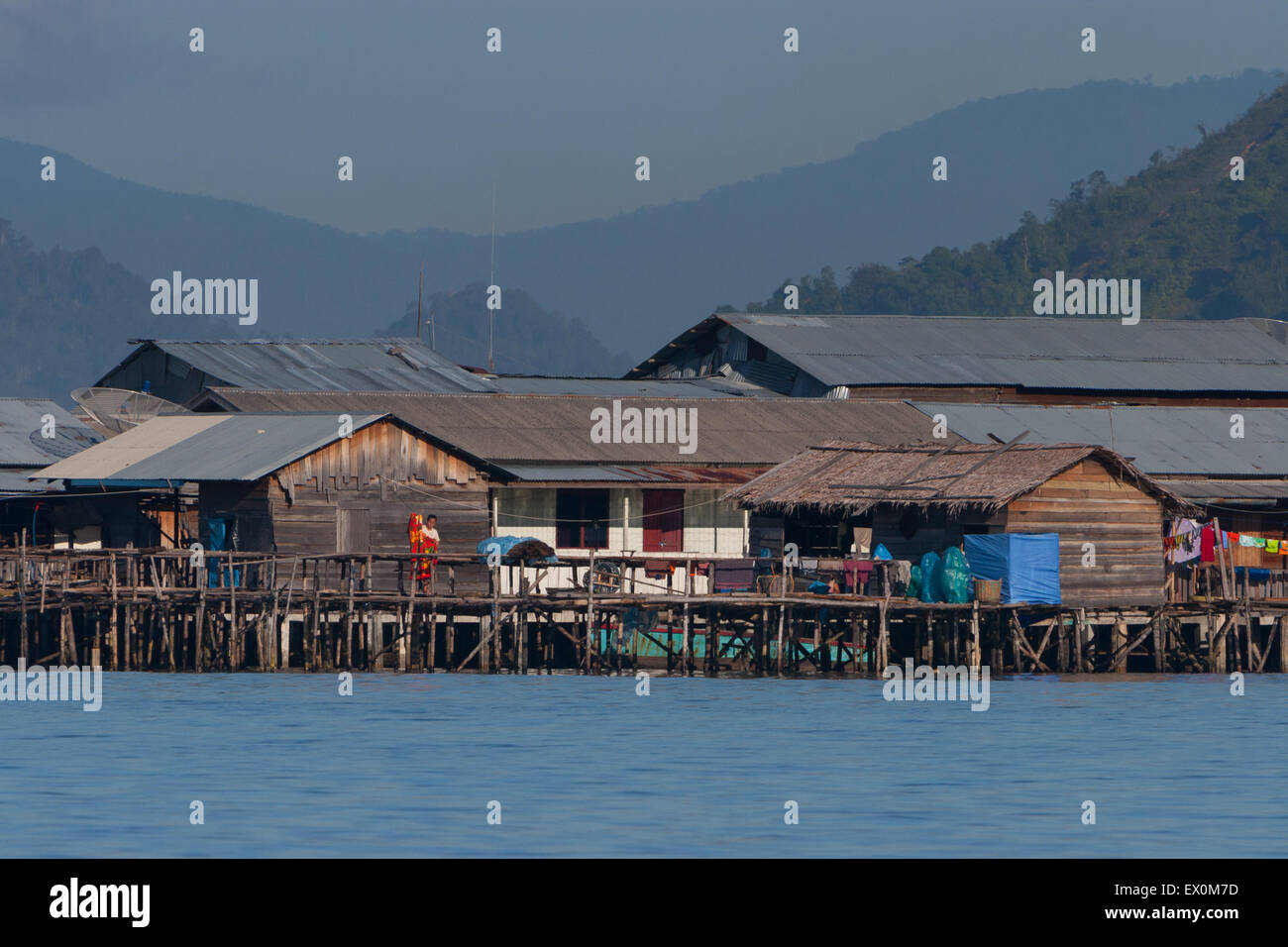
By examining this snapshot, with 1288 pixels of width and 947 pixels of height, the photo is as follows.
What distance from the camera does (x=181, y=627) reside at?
4444cm

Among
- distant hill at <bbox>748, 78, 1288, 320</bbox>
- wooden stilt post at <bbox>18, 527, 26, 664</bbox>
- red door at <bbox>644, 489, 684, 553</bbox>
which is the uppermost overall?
distant hill at <bbox>748, 78, 1288, 320</bbox>

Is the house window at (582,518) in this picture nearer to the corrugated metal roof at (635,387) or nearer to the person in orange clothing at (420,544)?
the person in orange clothing at (420,544)

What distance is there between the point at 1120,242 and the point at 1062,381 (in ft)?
325

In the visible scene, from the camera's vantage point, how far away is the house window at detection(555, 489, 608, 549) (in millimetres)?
50125

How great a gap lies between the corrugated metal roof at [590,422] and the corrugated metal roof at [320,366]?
7054 millimetres

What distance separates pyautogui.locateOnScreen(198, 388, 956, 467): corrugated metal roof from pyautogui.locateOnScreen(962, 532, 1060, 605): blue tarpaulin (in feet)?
35.9

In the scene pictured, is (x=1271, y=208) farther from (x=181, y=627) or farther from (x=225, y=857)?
(x=225, y=857)

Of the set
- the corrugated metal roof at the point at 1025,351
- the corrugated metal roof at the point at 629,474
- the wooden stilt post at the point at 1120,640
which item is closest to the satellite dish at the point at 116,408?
the corrugated metal roof at the point at 629,474

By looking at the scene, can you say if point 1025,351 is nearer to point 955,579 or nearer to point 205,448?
point 955,579

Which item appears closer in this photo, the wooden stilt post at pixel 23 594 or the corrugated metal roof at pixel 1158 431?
the wooden stilt post at pixel 23 594

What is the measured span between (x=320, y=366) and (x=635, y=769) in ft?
119

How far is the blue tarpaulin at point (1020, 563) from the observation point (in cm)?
4128

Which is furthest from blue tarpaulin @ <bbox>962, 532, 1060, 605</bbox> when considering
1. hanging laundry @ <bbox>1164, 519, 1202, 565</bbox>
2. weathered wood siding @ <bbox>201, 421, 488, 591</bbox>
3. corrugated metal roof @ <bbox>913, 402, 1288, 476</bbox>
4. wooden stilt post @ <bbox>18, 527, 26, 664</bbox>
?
wooden stilt post @ <bbox>18, 527, 26, 664</bbox>

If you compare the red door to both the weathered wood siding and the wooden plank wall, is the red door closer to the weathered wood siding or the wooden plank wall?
the weathered wood siding
